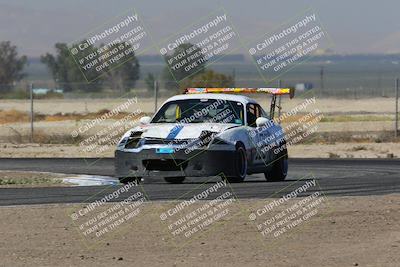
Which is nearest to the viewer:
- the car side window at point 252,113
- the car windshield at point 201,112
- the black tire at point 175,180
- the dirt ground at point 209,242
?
the dirt ground at point 209,242

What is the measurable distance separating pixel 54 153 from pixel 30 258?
20196 mm

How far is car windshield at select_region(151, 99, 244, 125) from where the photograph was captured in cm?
2111

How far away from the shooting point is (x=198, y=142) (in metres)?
20.1

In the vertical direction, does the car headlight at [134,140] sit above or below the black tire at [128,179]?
above

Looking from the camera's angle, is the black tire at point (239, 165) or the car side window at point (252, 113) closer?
the black tire at point (239, 165)

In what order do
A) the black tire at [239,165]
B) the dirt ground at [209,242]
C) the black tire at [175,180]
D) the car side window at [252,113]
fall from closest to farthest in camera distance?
the dirt ground at [209,242] < the black tire at [239,165] < the black tire at [175,180] < the car side window at [252,113]

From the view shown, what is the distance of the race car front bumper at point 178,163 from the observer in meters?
20.0

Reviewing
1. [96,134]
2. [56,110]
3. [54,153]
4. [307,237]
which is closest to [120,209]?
[307,237]

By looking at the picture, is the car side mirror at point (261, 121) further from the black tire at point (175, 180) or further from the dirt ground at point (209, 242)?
the dirt ground at point (209, 242)

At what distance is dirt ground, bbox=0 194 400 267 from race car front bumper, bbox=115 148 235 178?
4067 mm

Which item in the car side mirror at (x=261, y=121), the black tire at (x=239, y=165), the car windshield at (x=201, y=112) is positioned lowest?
the black tire at (x=239, y=165)

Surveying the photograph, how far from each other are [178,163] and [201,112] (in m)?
1.50

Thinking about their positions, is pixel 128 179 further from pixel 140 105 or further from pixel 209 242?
pixel 140 105

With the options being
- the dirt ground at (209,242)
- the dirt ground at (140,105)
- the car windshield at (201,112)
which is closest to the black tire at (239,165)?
the car windshield at (201,112)
